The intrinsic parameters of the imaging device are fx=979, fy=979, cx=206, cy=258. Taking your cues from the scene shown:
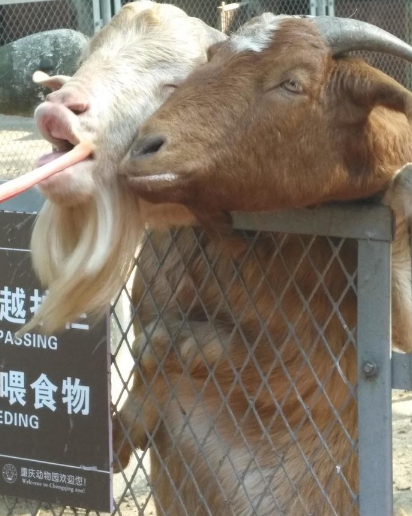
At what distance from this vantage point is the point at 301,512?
3.26 m

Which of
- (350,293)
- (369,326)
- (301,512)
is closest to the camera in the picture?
(369,326)

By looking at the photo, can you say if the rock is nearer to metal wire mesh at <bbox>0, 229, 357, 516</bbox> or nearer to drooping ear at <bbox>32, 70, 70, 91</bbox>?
drooping ear at <bbox>32, 70, 70, 91</bbox>

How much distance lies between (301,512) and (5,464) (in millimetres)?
1017

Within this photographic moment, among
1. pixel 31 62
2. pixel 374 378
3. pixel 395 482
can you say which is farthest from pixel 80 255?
pixel 31 62

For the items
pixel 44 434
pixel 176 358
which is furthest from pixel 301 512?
pixel 44 434

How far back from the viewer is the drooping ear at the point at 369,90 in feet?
8.96

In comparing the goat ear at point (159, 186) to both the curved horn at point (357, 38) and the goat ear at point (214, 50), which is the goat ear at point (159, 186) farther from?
the curved horn at point (357, 38)

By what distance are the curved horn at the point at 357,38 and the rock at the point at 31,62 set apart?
370 centimetres

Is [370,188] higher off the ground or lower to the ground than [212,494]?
higher

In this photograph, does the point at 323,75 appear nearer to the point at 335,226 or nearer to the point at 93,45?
the point at 335,226

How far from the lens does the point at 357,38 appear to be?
108 inches

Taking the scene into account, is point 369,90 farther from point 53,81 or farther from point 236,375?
point 53,81

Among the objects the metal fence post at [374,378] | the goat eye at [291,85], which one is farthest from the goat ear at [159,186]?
the metal fence post at [374,378]

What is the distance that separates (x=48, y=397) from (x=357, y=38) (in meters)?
1.51
